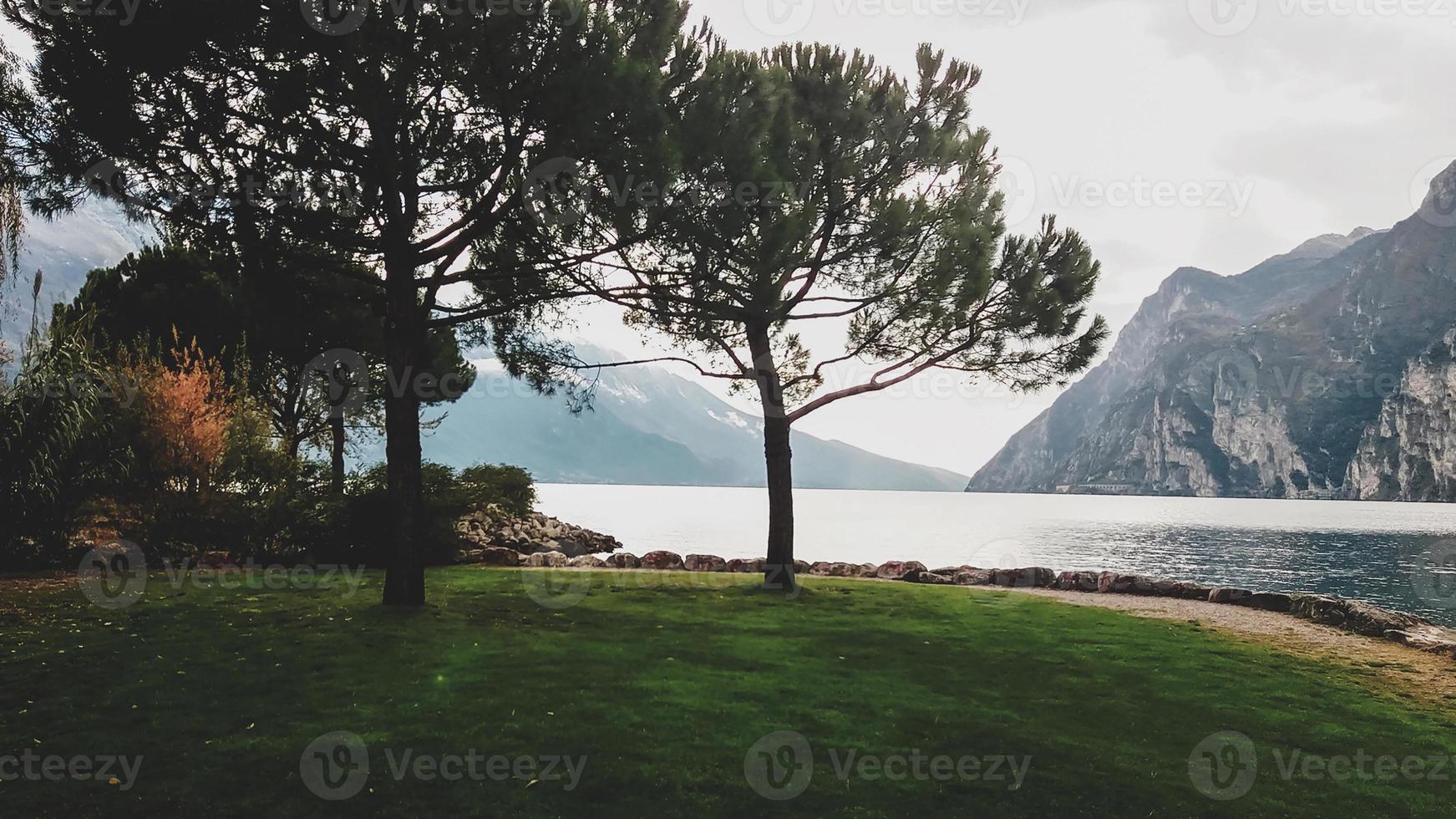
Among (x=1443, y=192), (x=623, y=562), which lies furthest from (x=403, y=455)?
(x=1443, y=192)

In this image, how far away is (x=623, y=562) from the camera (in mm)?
18719

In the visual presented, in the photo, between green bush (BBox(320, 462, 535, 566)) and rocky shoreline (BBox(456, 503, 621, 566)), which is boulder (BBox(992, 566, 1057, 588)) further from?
green bush (BBox(320, 462, 535, 566))

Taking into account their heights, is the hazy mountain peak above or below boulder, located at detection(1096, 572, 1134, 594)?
above

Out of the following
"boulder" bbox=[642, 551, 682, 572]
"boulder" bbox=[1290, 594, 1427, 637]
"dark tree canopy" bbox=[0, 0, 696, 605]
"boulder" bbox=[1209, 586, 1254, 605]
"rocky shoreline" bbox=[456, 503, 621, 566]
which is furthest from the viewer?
"rocky shoreline" bbox=[456, 503, 621, 566]

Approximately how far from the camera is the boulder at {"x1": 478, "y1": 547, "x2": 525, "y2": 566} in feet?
57.1

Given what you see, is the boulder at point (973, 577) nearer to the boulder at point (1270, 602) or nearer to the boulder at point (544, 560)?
the boulder at point (1270, 602)

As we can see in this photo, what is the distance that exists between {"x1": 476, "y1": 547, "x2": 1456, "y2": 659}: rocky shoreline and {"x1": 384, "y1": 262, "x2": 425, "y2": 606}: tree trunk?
7337 millimetres

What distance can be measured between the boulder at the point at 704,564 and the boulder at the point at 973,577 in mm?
5386

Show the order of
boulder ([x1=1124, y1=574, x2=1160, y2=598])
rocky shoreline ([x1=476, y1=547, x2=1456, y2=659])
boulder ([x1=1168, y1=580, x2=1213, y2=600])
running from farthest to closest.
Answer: boulder ([x1=1124, y1=574, x2=1160, y2=598]), boulder ([x1=1168, y1=580, x2=1213, y2=600]), rocky shoreline ([x1=476, y1=547, x2=1456, y2=659])

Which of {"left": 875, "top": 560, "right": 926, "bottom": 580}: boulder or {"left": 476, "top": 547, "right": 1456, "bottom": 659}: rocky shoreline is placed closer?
{"left": 476, "top": 547, "right": 1456, "bottom": 659}: rocky shoreline

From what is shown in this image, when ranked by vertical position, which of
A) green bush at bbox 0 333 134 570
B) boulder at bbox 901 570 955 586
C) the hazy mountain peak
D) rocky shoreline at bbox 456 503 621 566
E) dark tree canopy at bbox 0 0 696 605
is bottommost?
boulder at bbox 901 570 955 586

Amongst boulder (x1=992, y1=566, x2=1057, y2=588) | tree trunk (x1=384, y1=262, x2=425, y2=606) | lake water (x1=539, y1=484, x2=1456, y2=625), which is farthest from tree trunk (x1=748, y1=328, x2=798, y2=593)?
lake water (x1=539, y1=484, x2=1456, y2=625)

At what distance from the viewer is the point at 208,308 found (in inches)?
890

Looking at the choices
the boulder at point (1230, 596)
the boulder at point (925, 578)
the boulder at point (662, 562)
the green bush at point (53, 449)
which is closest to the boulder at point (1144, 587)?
the boulder at point (1230, 596)
